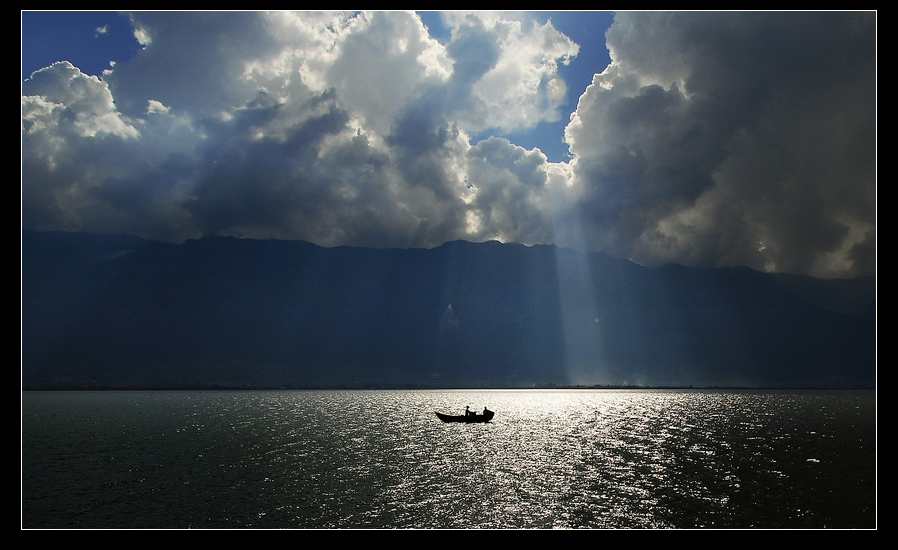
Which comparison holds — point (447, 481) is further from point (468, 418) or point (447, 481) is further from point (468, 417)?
point (468, 417)

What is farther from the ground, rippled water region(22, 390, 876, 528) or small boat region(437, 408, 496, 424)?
rippled water region(22, 390, 876, 528)

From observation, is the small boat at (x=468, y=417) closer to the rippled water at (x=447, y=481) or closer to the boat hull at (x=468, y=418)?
the boat hull at (x=468, y=418)

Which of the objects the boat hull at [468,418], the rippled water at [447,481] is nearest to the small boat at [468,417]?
the boat hull at [468,418]

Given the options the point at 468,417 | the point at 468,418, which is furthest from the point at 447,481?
the point at 468,417

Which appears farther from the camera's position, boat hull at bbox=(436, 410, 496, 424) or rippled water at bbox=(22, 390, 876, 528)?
boat hull at bbox=(436, 410, 496, 424)

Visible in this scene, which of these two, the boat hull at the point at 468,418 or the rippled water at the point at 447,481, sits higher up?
the rippled water at the point at 447,481

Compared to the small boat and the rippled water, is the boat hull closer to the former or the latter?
the small boat

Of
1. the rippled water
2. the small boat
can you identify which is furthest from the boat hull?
the rippled water

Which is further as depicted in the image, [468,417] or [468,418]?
[468,417]

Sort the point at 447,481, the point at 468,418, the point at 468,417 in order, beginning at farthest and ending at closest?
the point at 468,417 → the point at 468,418 → the point at 447,481

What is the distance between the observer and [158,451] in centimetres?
8425
